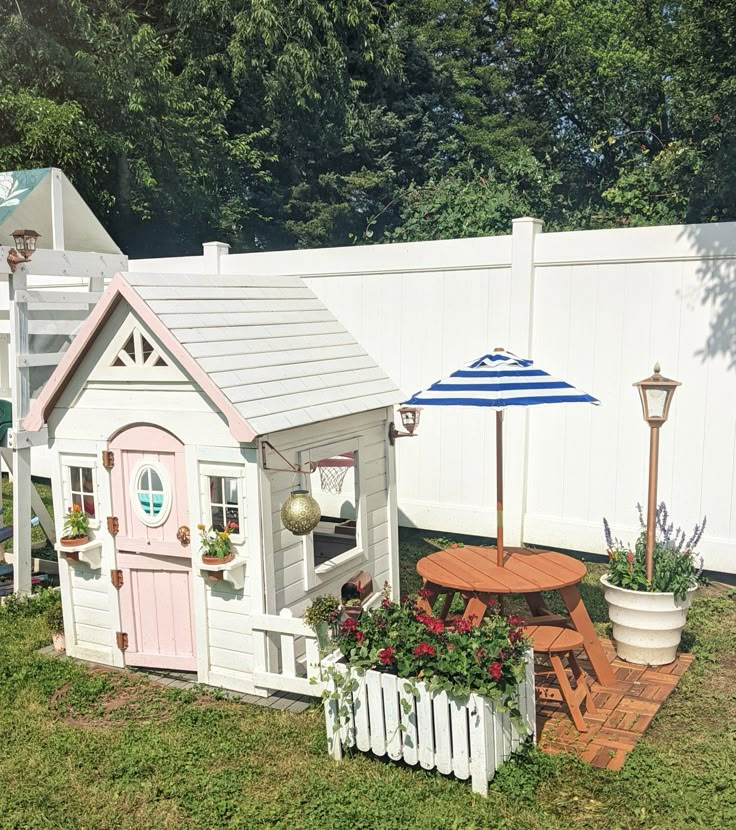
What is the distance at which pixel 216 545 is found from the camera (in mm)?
6215

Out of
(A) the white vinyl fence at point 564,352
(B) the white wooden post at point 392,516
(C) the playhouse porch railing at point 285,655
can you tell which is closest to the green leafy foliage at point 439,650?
(C) the playhouse porch railing at point 285,655

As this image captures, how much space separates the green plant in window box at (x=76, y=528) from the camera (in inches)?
268

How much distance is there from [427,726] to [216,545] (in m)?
2.00

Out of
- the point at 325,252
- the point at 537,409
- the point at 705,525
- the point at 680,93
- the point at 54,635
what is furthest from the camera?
the point at 680,93

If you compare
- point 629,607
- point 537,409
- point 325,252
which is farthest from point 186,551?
point 325,252

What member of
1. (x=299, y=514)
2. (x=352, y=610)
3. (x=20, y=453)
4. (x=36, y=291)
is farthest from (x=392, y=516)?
(x=36, y=291)

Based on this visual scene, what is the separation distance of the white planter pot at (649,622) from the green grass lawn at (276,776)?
322 mm

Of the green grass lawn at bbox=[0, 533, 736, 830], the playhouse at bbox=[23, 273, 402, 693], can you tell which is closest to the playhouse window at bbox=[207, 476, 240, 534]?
the playhouse at bbox=[23, 273, 402, 693]

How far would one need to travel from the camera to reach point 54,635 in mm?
7270

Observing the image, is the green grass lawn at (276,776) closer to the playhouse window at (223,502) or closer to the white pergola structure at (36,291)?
the playhouse window at (223,502)

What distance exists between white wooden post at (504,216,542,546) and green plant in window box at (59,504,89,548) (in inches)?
178

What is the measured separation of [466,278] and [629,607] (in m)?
4.29

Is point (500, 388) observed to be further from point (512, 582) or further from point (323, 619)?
point (323, 619)

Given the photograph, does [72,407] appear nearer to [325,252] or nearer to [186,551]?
[186,551]
